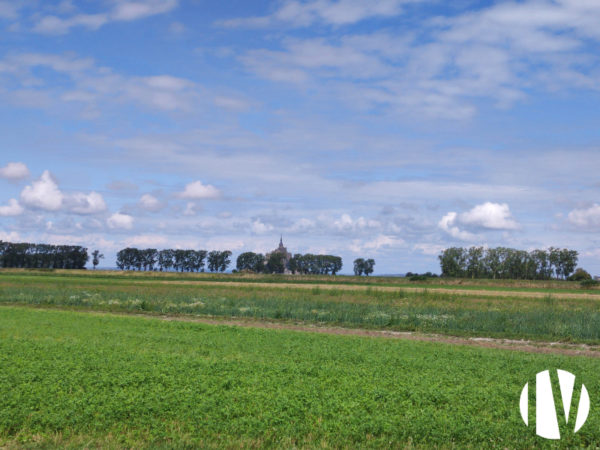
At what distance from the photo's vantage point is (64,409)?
1000 cm

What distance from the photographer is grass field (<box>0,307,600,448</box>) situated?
356 inches

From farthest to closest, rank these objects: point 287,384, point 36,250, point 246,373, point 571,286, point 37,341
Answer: point 36,250
point 571,286
point 37,341
point 246,373
point 287,384

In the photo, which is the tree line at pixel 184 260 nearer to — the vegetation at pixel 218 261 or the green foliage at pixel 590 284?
the vegetation at pixel 218 261

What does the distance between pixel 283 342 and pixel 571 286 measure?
304 feet

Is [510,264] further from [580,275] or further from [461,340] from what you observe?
[461,340]

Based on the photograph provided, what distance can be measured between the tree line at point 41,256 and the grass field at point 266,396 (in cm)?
17307

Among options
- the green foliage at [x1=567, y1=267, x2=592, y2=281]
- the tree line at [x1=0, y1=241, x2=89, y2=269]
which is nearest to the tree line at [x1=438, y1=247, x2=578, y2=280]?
the green foliage at [x1=567, y1=267, x2=592, y2=281]

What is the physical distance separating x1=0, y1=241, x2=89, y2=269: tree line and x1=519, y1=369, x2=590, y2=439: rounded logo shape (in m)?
183

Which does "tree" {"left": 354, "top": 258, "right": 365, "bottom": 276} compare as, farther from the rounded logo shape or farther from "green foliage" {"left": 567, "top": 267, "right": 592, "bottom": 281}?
the rounded logo shape

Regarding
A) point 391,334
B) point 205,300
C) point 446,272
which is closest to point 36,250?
point 446,272

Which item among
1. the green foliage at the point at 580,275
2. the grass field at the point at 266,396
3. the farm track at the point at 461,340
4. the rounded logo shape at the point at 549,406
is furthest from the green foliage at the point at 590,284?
the rounded logo shape at the point at 549,406

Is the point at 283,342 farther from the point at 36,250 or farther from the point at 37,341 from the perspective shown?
the point at 36,250

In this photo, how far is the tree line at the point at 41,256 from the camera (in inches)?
6909

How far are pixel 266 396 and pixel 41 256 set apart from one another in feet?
611
